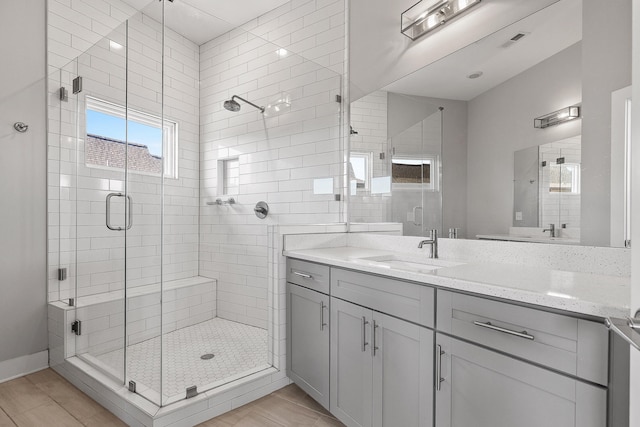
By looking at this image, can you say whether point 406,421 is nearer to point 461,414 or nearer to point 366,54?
point 461,414

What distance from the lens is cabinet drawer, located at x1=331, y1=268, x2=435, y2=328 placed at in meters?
1.32

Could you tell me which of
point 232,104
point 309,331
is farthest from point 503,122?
point 232,104

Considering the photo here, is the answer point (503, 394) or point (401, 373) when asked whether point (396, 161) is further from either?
point (503, 394)

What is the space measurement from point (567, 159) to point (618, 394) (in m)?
0.94

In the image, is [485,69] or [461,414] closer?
[461,414]

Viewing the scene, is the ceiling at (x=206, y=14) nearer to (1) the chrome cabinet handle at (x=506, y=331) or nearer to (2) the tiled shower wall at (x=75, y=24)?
(2) the tiled shower wall at (x=75, y=24)

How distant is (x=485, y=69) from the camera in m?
1.76

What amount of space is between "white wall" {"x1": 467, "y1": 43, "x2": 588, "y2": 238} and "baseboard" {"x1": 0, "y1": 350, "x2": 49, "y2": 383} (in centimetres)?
301

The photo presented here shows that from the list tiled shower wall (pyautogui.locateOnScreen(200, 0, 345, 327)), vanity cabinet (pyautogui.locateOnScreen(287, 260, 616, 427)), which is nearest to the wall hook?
tiled shower wall (pyautogui.locateOnScreen(200, 0, 345, 327))

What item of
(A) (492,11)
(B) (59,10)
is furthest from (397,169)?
(B) (59,10)

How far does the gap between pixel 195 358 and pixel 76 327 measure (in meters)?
0.85

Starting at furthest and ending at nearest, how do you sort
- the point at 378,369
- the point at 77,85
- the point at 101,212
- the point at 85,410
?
1. the point at 77,85
2. the point at 101,212
3. the point at 85,410
4. the point at 378,369

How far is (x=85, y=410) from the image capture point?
1939mm

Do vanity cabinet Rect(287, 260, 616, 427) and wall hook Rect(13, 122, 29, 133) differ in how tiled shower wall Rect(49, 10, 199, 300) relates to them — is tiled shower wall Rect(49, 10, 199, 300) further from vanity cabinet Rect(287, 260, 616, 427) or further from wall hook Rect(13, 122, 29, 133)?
vanity cabinet Rect(287, 260, 616, 427)
